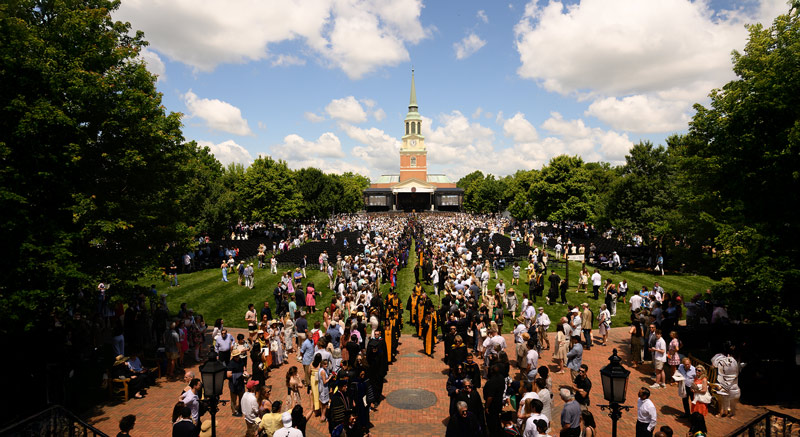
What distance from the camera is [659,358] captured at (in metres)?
10.3

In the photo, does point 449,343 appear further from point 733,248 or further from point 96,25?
point 96,25

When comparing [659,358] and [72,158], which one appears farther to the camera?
[659,358]

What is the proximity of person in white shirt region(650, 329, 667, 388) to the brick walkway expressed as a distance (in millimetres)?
227

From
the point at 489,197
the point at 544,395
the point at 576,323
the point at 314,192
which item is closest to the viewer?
the point at 544,395

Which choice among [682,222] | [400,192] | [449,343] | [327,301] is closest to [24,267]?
[449,343]

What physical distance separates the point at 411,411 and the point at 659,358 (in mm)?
6581

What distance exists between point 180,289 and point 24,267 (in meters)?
14.5

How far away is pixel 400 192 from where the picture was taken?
110 meters

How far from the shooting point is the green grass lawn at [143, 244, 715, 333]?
17672 mm

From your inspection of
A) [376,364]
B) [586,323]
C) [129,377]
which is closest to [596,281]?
[586,323]

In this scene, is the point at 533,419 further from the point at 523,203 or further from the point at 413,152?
the point at 413,152

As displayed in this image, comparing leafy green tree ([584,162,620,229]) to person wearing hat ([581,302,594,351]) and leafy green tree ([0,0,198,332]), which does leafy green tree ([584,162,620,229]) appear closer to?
person wearing hat ([581,302,594,351])

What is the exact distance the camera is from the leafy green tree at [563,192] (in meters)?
41.5

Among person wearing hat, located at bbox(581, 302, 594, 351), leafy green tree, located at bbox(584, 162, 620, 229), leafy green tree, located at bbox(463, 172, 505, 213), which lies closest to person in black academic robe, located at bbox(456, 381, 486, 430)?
person wearing hat, located at bbox(581, 302, 594, 351)
